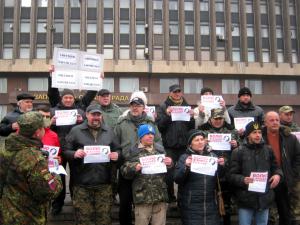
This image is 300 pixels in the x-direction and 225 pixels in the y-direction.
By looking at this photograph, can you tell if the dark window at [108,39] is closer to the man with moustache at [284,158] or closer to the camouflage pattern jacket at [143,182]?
the man with moustache at [284,158]

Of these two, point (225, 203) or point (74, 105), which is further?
point (74, 105)

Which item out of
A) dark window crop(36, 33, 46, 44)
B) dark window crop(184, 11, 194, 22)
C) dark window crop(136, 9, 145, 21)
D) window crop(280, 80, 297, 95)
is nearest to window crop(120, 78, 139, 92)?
dark window crop(136, 9, 145, 21)

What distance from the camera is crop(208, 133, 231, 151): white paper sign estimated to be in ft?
20.6

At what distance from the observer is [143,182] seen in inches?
217

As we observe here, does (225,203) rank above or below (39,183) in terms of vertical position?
below

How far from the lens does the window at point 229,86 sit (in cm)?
4094

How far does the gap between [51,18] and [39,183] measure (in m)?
37.7

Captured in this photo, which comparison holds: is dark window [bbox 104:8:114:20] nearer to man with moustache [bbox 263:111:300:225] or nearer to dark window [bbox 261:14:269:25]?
dark window [bbox 261:14:269:25]

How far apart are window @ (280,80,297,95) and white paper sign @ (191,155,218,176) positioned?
39174 mm

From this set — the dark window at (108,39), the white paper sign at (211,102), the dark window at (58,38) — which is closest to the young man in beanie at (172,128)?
the white paper sign at (211,102)

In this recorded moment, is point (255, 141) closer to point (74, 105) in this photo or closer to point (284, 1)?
point (74, 105)

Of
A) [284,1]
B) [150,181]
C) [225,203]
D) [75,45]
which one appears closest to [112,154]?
[150,181]

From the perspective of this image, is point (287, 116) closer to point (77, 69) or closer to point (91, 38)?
point (77, 69)

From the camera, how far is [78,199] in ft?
18.3
